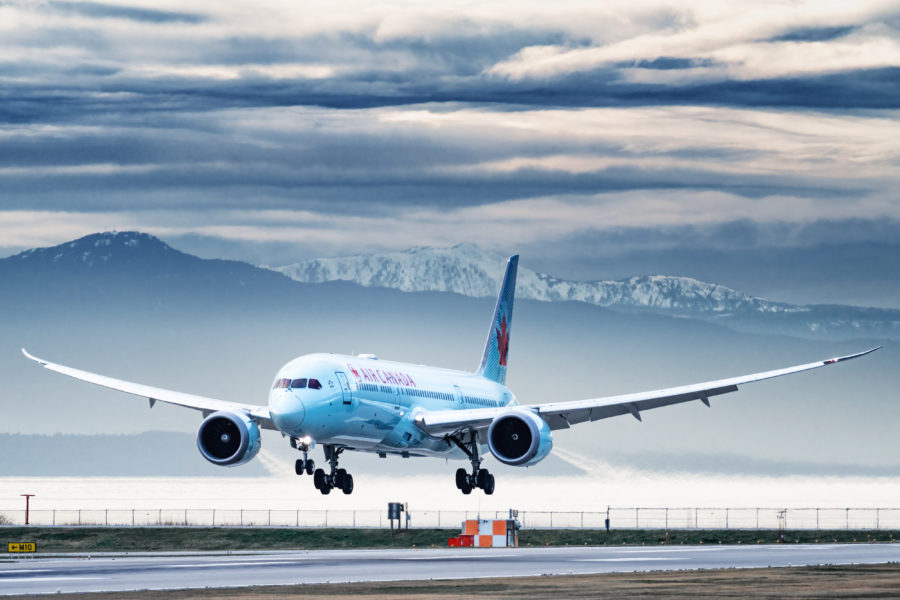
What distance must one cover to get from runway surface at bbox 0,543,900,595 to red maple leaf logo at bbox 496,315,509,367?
18.1 m

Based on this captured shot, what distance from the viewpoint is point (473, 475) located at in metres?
95.4

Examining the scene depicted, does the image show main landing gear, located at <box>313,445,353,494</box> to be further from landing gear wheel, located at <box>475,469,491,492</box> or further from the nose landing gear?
landing gear wheel, located at <box>475,469,491,492</box>

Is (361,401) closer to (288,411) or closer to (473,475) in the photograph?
(288,411)

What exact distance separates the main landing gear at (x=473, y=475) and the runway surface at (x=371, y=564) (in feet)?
13.4

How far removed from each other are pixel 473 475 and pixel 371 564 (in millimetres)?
14051

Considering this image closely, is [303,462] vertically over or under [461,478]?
over

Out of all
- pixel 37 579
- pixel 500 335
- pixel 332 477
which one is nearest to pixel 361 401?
pixel 332 477

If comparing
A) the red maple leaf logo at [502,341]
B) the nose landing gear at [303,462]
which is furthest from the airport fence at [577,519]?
the nose landing gear at [303,462]

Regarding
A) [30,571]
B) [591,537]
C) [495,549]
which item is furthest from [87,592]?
[591,537]

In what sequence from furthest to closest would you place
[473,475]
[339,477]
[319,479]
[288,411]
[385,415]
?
[473,475] → [339,477] → [319,479] → [385,415] → [288,411]

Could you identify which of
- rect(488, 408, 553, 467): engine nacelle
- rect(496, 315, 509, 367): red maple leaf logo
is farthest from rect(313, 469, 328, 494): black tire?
rect(496, 315, 509, 367): red maple leaf logo

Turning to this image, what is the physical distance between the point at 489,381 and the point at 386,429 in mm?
26452

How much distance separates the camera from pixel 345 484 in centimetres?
8894

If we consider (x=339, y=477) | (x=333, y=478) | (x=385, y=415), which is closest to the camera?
(x=385, y=415)
